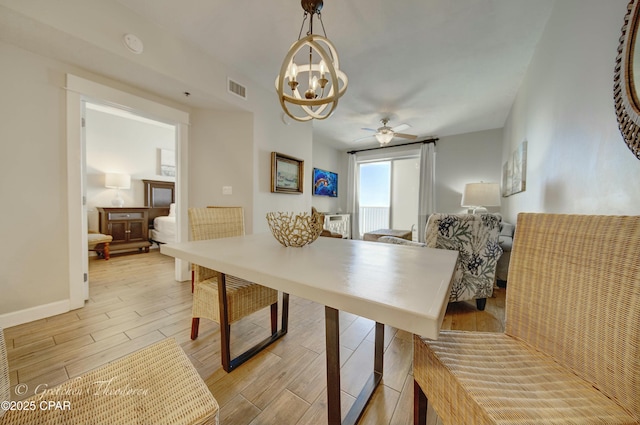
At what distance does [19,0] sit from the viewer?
4.74 ft

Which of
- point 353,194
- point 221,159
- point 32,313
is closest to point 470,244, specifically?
point 221,159

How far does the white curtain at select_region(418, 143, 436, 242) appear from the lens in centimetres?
496

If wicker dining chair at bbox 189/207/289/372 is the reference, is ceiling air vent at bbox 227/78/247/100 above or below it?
above

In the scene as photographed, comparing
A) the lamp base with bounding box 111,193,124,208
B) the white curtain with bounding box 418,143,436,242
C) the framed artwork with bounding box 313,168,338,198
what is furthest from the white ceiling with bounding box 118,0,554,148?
the lamp base with bounding box 111,193,124,208

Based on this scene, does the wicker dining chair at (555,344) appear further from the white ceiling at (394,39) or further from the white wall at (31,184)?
the white wall at (31,184)

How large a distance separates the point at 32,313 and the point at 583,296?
345cm

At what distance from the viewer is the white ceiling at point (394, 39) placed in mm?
1807

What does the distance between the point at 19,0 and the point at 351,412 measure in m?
3.14

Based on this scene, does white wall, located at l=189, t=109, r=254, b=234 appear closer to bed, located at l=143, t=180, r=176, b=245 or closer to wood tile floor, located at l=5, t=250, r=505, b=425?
wood tile floor, located at l=5, t=250, r=505, b=425

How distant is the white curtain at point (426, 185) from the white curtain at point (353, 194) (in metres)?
1.61

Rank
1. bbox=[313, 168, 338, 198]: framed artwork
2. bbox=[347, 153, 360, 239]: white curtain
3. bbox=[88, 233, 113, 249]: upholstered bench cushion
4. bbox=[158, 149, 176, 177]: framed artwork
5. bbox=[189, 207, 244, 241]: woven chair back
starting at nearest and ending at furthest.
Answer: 1. bbox=[189, 207, 244, 241]: woven chair back
2. bbox=[88, 233, 113, 249]: upholstered bench cushion
3. bbox=[158, 149, 176, 177]: framed artwork
4. bbox=[313, 168, 338, 198]: framed artwork
5. bbox=[347, 153, 360, 239]: white curtain

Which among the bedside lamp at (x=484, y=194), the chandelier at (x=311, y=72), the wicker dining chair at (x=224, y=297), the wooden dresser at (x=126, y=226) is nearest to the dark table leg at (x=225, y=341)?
the wicker dining chair at (x=224, y=297)

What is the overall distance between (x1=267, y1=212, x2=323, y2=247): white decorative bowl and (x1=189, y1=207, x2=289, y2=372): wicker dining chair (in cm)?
40

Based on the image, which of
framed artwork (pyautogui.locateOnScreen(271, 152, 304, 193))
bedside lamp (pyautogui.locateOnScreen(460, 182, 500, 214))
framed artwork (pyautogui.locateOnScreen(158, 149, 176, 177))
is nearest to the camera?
framed artwork (pyautogui.locateOnScreen(271, 152, 304, 193))
